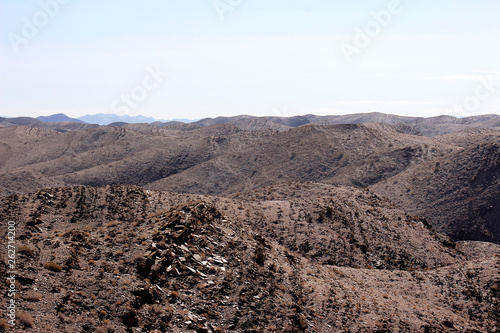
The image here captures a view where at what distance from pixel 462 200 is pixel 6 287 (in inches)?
1997

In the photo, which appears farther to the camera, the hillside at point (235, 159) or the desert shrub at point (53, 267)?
the hillside at point (235, 159)

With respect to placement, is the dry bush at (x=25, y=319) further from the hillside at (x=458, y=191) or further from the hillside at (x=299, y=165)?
the hillside at (x=299, y=165)

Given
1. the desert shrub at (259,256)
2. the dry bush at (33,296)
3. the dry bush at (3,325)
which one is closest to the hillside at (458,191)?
the desert shrub at (259,256)

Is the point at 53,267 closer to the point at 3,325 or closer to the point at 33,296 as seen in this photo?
the point at 33,296

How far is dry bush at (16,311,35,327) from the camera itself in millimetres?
9172

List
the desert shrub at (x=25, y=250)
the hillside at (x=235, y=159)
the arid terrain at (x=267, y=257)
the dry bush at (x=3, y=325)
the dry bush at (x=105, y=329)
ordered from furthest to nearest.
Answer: the hillside at (x=235, y=159)
the desert shrub at (x=25, y=250)
the arid terrain at (x=267, y=257)
the dry bush at (x=105, y=329)
the dry bush at (x=3, y=325)

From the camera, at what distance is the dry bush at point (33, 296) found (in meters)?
→ 10.1

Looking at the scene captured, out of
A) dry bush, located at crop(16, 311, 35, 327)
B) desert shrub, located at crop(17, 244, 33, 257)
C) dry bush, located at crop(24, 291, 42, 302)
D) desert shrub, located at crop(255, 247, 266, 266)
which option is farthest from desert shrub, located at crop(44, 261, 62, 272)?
desert shrub, located at crop(255, 247, 266, 266)

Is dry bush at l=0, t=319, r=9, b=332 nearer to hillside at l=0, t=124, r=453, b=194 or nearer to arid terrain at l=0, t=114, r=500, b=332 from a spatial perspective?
arid terrain at l=0, t=114, r=500, b=332

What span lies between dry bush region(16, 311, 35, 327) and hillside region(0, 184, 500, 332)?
0.08 feet

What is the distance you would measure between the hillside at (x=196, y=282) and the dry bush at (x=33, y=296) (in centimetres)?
2

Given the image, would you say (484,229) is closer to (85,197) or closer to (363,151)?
(363,151)

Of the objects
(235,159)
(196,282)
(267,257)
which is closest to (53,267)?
(196,282)

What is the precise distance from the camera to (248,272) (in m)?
15.3
